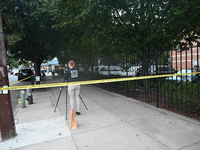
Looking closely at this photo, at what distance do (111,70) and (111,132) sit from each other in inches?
219

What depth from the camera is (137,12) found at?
6.54 m

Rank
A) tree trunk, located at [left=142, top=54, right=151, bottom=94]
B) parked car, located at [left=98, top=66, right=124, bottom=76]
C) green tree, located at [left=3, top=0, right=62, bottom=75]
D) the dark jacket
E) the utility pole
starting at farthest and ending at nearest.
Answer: green tree, located at [left=3, top=0, right=62, bottom=75]
parked car, located at [left=98, top=66, right=124, bottom=76]
tree trunk, located at [left=142, top=54, right=151, bottom=94]
the dark jacket
the utility pole

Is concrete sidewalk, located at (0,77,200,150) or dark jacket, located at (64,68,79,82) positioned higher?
dark jacket, located at (64,68,79,82)

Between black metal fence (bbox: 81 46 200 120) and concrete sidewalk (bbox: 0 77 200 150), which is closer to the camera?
concrete sidewalk (bbox: 0 77 200 150)

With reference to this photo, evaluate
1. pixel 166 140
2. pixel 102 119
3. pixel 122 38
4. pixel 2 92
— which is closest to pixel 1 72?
pixel 2 92

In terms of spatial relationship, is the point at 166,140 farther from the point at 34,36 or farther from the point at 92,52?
the point at 92,52

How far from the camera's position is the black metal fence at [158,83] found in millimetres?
4703

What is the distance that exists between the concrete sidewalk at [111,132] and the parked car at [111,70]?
332 cm

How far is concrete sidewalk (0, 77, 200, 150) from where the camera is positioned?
319 cm

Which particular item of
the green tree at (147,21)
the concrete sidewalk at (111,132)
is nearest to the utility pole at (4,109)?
the concrete sidewalk at (111,132)

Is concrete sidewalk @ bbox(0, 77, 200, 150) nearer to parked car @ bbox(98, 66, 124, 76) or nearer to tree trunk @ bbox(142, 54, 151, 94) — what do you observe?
tree trunk @ bbox(142, 54, 151, 94)

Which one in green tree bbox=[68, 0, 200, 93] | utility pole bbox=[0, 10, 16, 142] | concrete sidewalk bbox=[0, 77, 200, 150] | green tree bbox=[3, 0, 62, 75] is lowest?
concrete sidewalk bbox=[0, 77, 200, 150]

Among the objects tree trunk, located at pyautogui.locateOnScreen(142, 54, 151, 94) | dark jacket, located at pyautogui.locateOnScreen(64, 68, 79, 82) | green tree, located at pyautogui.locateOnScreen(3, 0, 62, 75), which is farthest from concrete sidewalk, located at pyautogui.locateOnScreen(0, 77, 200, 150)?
green tree, located at pyautogui.locateOnScreen(3, 0, 62, 75)

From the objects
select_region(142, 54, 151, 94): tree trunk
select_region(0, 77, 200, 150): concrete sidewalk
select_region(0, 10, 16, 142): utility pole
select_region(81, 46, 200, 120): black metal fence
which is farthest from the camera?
select_region(142, 54, 151, 94): tree trunk
